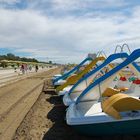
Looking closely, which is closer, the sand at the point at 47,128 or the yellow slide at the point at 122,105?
the yellow slide at the point at 122,105

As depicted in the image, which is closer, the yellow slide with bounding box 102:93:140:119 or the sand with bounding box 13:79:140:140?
the yellow slide with bounding box 102:93:140:119

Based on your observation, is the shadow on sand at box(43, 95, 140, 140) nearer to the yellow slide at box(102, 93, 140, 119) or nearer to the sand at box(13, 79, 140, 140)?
the sand at box(13, 79, 140, 140)

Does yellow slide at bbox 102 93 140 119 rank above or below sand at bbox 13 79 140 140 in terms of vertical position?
above

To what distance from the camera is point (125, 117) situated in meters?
6.41

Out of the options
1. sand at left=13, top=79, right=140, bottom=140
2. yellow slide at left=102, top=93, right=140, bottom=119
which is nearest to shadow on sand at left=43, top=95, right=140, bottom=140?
sand at left=13, top=79, right=140, bottom=140

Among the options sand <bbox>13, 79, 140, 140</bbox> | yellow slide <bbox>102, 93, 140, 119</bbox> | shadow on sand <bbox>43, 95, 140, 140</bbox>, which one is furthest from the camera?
sand <bbox>13, 79, 140, 140</bbox>

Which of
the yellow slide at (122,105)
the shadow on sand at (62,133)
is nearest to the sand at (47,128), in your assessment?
the shadow on sand at (62,133)

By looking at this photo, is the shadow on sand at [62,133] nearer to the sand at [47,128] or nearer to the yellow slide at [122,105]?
the sand at [47,128]

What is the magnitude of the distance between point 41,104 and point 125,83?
12.2ft

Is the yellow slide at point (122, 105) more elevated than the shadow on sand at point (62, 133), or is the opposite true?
the yellow slide at point (122, 105)

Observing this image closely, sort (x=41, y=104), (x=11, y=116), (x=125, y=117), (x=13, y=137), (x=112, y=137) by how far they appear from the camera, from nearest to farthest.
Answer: (x=125, y=117), (x=112, y=137), (x=13, y=137), (x=11, y=116), (x=41, y=104)

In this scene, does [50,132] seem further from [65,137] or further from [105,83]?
[105,83]

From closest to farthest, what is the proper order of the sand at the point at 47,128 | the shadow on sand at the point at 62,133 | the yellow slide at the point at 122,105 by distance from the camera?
the yellow slide at the point at 122,105, the shadow on sand at the point at 62,133, the sand at the point at 47,128

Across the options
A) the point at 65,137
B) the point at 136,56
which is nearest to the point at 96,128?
the point at 65,137
